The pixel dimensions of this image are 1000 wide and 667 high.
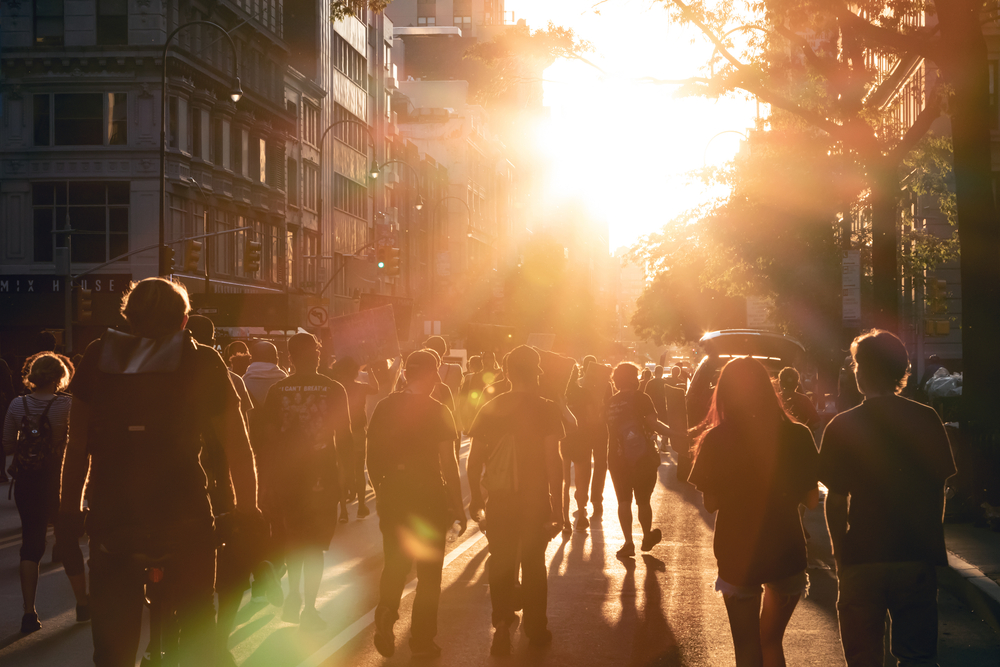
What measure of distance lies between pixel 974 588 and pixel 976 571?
27.0 inches

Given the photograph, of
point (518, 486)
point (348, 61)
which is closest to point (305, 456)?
point (518, 486)

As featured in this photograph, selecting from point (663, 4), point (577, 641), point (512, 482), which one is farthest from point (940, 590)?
point (663, 4)

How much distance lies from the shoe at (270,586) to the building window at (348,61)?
5492 cm

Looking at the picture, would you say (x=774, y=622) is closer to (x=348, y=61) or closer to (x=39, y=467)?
(x=39, y=467)

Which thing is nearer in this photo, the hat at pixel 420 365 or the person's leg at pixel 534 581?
the hat at pixel 420 365

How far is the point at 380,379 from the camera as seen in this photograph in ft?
47.0

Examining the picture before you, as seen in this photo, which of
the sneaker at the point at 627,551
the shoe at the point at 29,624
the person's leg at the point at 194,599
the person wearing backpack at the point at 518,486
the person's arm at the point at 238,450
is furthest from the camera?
the sneaker at the point at 627,551

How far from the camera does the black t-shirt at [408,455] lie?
7.42 metres

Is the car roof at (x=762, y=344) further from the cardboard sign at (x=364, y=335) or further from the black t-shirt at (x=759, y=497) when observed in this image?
the black t-shirt at (x=759, y=497)

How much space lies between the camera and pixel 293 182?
54.5 metres

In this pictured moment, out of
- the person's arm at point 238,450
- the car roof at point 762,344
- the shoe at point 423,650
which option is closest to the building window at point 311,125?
Answer: the car roof at point 762,344

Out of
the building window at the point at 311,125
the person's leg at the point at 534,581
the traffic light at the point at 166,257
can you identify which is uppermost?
the building window at the point at 311,125

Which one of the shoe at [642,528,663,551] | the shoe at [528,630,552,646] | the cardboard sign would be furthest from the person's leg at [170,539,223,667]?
the cardboard sign

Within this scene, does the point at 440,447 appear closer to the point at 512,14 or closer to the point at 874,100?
the point at 874,100
